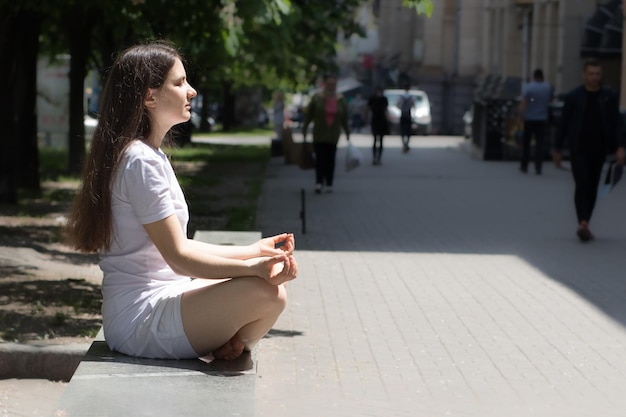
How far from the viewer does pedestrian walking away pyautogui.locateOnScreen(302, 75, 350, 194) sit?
20.9 m

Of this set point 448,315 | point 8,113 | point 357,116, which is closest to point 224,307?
point 448,315

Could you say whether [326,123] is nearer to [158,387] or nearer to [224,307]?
[224,307]

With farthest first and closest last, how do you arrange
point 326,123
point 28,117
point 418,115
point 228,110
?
1. point 228,110
2. point 418,115
3. point 28,117
4. point 326,123

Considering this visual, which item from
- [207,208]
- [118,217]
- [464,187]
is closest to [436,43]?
[464,187]

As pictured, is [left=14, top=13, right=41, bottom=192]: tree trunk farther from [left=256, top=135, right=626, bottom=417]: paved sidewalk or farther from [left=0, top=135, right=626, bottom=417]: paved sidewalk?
[left=0, top=135, right=626, bottom=417]: paved sidewalk

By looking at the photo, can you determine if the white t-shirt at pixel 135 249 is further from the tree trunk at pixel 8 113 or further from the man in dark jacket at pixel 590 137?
the tree trunk at pixel 8 113

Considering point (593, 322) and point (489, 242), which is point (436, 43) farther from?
point (593, 322)

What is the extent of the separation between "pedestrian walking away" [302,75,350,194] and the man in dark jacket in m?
6.79

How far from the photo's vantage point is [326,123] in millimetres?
20875

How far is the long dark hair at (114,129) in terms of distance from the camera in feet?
17.7

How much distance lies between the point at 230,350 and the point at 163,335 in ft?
0.89

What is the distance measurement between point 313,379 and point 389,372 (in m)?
0.46

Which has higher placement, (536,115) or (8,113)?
(8,113)

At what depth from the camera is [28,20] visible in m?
18.4
